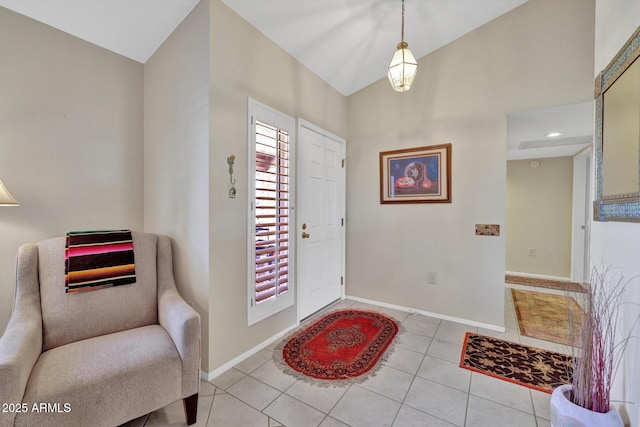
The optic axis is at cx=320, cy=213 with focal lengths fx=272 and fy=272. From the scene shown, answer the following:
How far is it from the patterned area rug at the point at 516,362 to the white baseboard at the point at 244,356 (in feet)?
5.10

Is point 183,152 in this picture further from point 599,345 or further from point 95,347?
point 599,345

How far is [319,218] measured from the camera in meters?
3.14

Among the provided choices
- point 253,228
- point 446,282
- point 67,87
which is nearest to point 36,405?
point 253,228

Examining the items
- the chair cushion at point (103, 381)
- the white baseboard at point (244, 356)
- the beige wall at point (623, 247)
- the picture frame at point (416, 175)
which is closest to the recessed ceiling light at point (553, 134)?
the picture frame at point (416, 175)

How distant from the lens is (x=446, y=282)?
3.03m

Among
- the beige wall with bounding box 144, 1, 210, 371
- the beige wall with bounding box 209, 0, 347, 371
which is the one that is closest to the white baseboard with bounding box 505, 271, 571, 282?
the beige wall with bounding box 209, 0, 347, 371

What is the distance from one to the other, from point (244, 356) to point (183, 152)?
1.72m

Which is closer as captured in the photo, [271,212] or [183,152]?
[183,152]

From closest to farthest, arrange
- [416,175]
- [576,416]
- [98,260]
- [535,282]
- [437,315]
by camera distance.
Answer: [576,416] < [98,260] < [437,315] < [416,175] < [535,282]

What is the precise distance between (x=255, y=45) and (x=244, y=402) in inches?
107

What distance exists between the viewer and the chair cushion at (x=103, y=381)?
118 centimetres

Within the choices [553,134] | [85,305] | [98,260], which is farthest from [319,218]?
[553,134]

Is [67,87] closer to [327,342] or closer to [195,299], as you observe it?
[195,299]

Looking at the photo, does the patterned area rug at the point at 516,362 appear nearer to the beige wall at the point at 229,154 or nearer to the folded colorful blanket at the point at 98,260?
the beige wall at the point at 229,154
